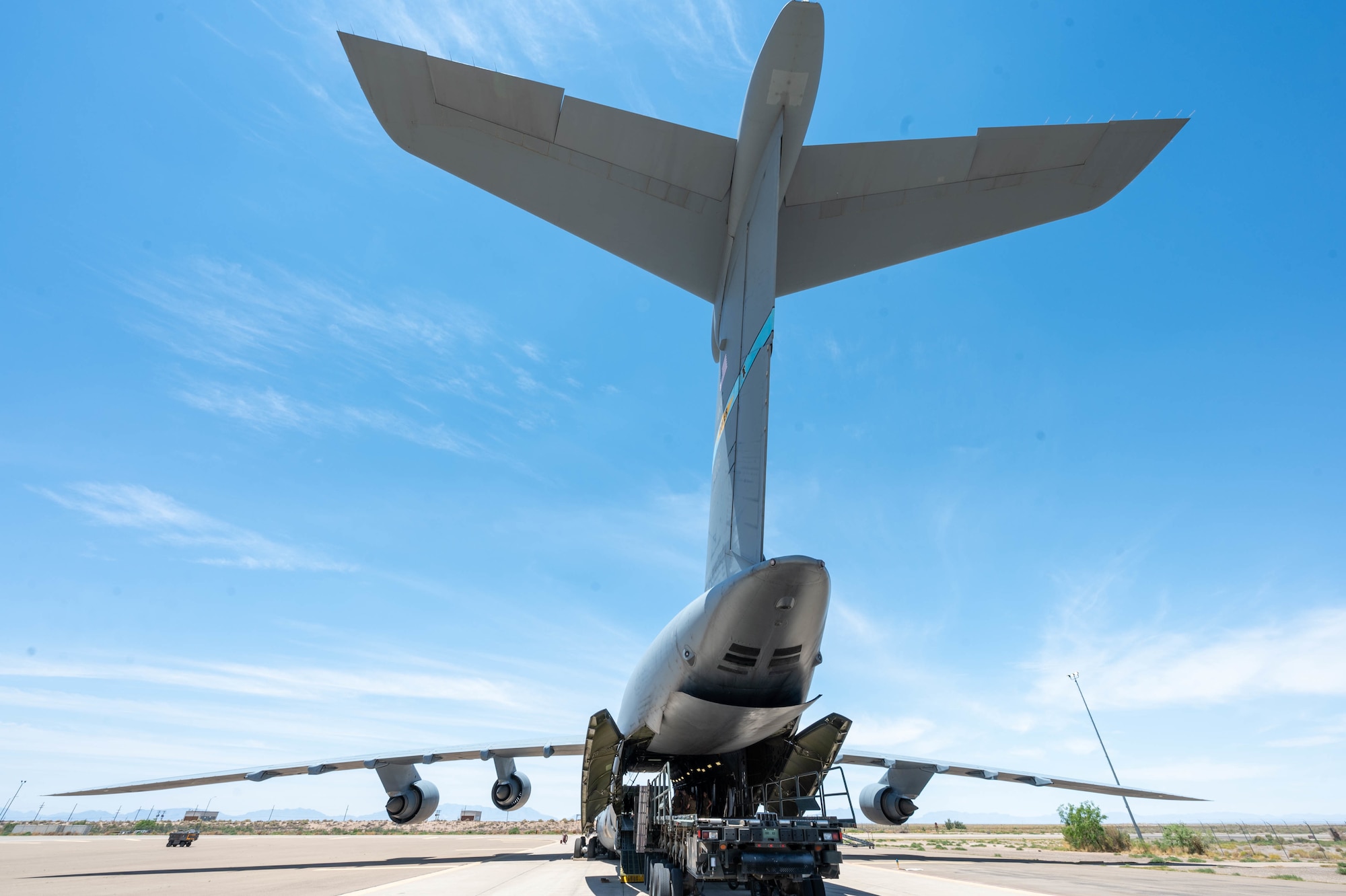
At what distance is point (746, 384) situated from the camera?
6.82 m

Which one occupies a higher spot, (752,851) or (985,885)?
(752,851)

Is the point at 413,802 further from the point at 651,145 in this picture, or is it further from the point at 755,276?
the point at 651,145

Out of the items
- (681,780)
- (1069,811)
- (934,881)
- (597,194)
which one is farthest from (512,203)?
(1069,811)

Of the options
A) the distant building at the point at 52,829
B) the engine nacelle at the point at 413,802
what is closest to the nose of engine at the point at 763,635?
the engine nacelle at the point at 413,802

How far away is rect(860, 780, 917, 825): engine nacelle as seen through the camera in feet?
38.4

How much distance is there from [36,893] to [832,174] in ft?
45.9

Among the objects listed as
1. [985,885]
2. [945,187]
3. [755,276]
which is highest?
[945,187]

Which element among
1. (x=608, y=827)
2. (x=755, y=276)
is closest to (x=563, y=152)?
(x=755, y=276)

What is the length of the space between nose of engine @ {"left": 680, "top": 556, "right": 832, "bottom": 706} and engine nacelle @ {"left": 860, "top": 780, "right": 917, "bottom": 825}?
6706 millimetres

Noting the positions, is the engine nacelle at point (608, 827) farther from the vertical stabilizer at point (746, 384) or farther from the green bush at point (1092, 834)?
the green bush at point (1092, 834)

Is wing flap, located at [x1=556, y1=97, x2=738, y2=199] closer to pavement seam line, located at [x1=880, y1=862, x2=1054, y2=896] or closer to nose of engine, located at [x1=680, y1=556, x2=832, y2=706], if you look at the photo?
nose of engine, located at [x1=680, y1=556, x2=832, y2=706]

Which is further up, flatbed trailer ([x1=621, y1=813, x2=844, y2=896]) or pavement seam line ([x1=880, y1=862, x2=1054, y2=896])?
flatbed trailer ([x1=621, y1=813, x2=844, y2=896])

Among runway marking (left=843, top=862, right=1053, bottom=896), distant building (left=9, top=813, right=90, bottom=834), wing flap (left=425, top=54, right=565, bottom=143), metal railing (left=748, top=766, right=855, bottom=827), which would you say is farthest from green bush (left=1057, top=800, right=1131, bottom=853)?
distant building (left=9, top=813, right=90, bottom=834)

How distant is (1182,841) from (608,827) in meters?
22.9
